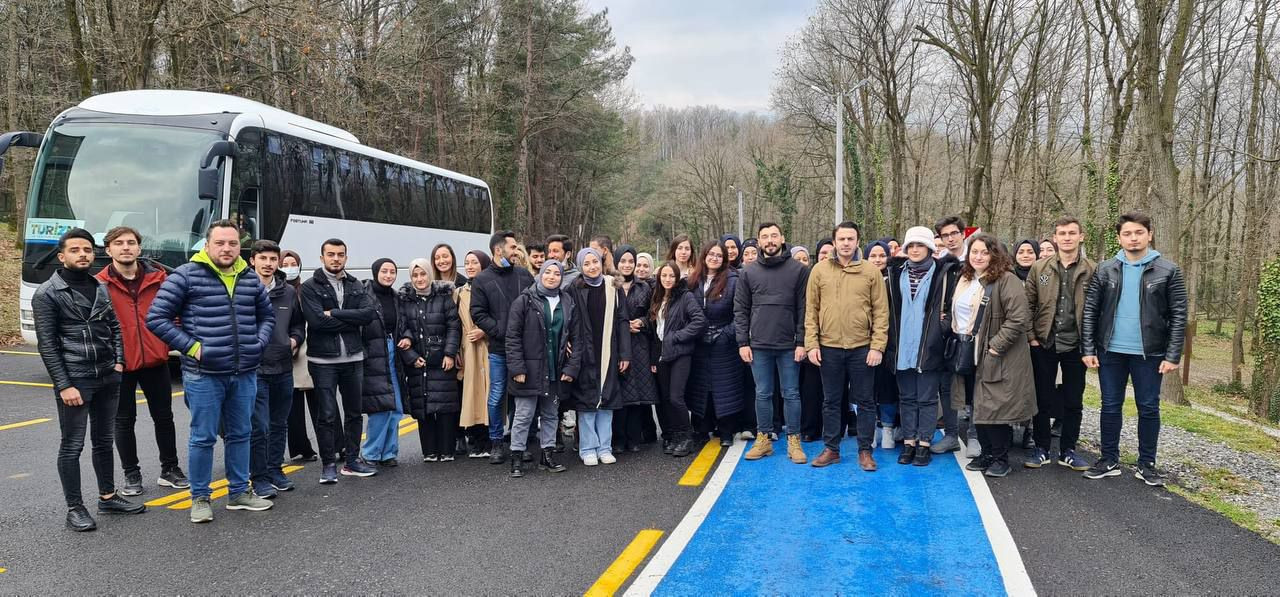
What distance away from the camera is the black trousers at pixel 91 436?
4910mm

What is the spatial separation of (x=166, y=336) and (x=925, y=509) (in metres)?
5.10

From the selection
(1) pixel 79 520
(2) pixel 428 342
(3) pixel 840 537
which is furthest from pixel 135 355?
(3) pixel 840 537

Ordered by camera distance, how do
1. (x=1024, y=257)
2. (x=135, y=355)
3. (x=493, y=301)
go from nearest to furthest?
(x=135, y=355) → (x=493, y=301) → (x=1024, y=257)

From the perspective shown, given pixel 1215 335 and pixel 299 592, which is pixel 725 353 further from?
pixel 1215 335

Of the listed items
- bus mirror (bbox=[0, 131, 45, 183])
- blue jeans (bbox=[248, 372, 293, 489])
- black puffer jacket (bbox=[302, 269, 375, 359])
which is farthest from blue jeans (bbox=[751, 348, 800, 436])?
bus mirror (bbox=[0, 131, 45, 183])

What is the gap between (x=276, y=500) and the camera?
18.2 feet

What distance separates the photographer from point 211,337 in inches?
197

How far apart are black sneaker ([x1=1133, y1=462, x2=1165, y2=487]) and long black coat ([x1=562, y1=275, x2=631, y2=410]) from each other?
4.01 meters

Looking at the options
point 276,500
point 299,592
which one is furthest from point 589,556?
point 276,500

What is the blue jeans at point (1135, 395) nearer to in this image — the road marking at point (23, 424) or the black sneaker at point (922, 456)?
the black sneaker at point (922, 456)

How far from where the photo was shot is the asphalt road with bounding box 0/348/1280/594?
405 cm

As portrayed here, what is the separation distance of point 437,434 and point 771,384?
2930 millimetres

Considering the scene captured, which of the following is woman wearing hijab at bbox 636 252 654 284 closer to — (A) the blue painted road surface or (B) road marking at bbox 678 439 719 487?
(B) road marking at bbox 678 439 719 487

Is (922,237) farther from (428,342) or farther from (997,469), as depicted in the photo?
(428,342)
